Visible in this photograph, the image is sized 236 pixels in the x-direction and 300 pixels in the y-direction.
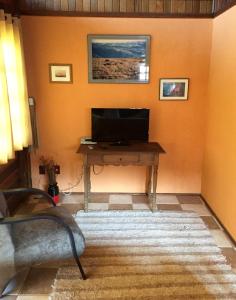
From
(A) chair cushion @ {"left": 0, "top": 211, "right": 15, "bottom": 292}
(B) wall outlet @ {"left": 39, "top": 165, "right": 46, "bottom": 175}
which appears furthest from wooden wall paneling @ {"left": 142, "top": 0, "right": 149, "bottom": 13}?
(A) chair cushion @ {"left": 0, "top": 211, "right": 15, "bottom": 292}

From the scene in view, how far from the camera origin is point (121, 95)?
3465mm

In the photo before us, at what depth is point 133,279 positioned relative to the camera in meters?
2.14

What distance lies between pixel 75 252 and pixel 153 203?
4.57ft

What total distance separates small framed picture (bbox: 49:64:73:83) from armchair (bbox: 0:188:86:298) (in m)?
1.77

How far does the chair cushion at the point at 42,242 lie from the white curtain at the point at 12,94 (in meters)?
0.86

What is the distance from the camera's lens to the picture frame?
10.8 ft

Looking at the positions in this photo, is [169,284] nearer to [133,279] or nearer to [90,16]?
[133,279]

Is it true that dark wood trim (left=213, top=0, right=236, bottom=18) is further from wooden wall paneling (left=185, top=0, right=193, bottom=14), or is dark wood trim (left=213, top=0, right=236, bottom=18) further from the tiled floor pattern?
the tiled floor pattern

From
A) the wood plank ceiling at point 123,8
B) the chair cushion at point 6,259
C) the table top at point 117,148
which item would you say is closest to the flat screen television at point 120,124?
the table top at point 117,148

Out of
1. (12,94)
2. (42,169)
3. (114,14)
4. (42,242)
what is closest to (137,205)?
(42,169)

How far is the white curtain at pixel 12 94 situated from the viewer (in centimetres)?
262

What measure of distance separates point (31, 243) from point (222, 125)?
218 centimetres

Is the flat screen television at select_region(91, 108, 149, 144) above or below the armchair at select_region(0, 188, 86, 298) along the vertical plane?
above

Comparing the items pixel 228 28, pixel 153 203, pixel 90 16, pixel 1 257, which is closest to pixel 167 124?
pixel 153 203
